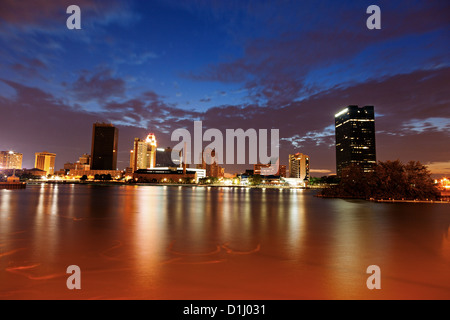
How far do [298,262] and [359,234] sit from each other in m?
9.51

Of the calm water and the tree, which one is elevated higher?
the tree

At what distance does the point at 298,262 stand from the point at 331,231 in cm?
960

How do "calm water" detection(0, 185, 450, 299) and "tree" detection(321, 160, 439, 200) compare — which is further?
"tree" detection(321, 160, 439, 200)

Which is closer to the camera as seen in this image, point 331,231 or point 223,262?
point 223,262

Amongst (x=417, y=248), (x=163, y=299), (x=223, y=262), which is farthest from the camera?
(x=417, y=248)

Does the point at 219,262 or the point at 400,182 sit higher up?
the point at 400,182

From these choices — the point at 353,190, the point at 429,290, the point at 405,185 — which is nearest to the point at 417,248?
the point at 429,290

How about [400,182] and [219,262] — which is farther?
[400,182]

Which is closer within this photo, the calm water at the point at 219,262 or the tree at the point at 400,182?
the calm water at the point at 219,262

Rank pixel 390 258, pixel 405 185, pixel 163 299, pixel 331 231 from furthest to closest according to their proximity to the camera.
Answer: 1. pixel 405 185
2. pixel 331 231
3. pixel 390 258
4. pixel 163 299

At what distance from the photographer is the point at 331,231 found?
19531 mm

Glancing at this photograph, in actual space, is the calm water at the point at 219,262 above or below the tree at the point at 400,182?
below

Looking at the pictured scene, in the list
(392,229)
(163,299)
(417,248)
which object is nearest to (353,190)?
(392,229)
